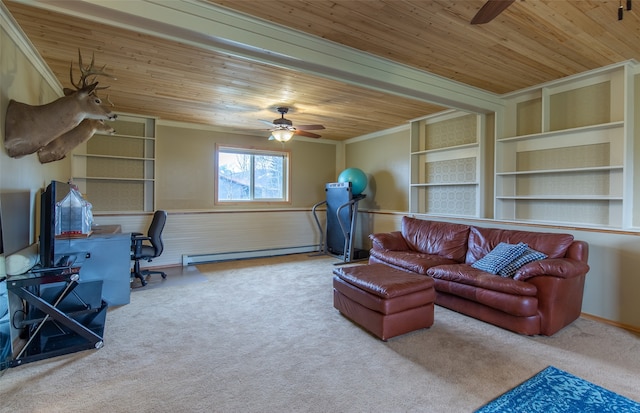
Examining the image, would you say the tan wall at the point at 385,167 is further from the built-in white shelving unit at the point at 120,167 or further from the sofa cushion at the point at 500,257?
the built-in white shelving unit at the point at 120,167

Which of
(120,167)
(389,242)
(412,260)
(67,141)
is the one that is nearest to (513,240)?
(412,260)

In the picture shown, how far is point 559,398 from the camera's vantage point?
6.29 ft

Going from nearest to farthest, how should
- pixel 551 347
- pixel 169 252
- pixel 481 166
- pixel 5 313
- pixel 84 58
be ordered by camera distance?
pixel 5 313 → pixel 551 347 → pixel 84 58 → pixel 481 166 → pixel 169 252

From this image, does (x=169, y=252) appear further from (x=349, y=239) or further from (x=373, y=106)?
(x=373, y=106)

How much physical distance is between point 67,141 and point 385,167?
196 inches

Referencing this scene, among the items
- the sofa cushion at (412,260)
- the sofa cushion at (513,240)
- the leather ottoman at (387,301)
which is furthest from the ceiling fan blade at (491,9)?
the sofa cushion at (412,260)

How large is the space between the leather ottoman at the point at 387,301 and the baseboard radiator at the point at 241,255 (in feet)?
11.1

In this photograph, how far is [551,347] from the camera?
2.59 meters

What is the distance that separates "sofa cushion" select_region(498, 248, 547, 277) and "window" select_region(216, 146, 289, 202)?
14.9ft

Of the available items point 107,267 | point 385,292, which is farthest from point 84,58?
point 385,292

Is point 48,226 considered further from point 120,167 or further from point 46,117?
point 120,167

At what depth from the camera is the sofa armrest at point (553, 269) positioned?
2.72m

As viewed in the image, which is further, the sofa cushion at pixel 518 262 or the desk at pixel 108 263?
the desk at pixel 108 263

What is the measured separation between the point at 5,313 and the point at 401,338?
301 cm
